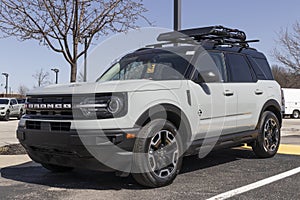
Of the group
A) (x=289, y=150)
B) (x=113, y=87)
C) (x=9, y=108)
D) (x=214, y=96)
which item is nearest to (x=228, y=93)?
(x=214, y=96)

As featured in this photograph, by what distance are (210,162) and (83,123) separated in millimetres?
3036

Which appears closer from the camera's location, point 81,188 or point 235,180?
point 81,188

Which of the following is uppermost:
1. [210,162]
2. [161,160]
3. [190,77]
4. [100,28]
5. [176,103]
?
[100,28]

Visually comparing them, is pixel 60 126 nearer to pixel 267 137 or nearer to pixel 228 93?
pixel 228 93

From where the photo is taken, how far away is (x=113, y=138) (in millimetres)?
4488

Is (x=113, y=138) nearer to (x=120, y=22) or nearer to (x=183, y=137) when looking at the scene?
(x=183, y=137)

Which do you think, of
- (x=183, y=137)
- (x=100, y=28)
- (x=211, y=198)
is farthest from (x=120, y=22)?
(x=211, y=198)

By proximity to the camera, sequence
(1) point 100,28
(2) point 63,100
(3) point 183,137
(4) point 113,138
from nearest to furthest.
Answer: (4) point 113,138
(2) point 63,100
(3) point 183,137
(1) point 100,28

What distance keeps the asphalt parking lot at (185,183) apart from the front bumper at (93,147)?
1.31 feet

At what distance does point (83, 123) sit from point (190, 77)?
69.2 inches

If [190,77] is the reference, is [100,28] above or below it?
above

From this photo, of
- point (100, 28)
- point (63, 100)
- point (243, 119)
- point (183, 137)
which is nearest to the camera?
point (63, 100)

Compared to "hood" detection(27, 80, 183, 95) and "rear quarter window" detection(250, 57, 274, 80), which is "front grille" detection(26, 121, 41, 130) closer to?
"hood" detection(27, 80, 183, 95)

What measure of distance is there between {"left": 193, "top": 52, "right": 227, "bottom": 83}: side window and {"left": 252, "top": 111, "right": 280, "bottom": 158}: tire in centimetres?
140
